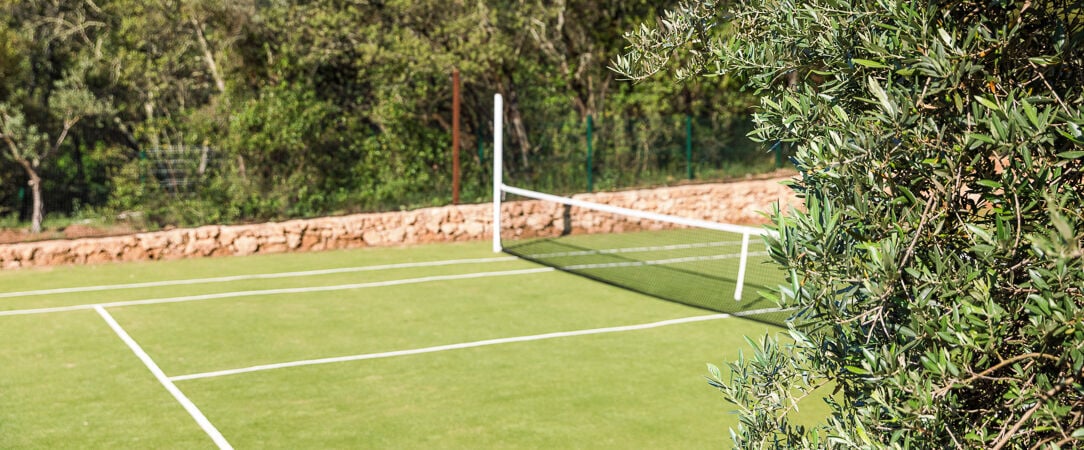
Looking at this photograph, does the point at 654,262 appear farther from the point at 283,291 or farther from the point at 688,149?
the point at 283,291

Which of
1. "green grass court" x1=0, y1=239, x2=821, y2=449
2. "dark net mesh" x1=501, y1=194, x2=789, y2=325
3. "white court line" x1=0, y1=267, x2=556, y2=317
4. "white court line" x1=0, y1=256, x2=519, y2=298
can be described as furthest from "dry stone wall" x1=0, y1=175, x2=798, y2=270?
"white court line" x1=0, y1=267, x2=556, y2=317

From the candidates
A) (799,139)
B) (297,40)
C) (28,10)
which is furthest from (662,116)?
(799,139)

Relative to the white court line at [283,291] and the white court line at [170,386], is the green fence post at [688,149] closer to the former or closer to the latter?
the white court line at [283,291]

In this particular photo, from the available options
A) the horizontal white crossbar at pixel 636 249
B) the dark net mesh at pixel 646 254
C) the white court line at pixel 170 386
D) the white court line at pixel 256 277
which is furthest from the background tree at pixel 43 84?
the horizontal white crossbar at pixel 636 249

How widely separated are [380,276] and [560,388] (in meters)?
6.66

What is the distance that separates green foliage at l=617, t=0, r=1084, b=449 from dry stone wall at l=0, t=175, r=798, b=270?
11872 mm

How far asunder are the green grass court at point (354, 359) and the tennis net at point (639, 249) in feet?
2.32

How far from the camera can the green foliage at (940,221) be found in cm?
309

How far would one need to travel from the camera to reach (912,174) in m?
3.41

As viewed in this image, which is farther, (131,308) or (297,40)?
(297,40)

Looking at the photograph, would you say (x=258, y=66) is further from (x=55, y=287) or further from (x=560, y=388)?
(x=560, y=388)

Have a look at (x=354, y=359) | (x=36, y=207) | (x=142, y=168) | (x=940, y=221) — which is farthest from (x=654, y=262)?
(x=940, y=221)

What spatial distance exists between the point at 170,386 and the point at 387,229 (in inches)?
354

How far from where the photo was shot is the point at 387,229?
61.1 feet
